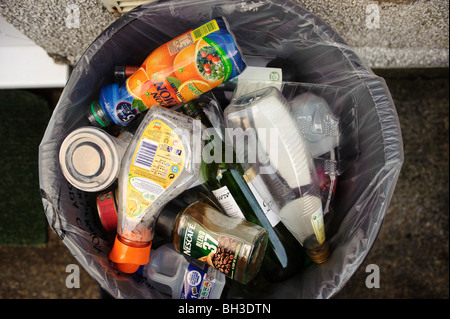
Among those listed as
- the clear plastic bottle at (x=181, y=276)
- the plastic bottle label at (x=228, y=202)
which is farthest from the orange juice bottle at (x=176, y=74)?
the clear plastic bottle at (x=181, y=276)

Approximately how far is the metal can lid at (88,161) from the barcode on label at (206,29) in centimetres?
26

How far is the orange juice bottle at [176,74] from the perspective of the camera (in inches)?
28.1

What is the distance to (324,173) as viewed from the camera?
83 cm

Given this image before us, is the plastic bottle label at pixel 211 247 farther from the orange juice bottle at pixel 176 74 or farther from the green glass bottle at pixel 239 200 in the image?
the orange juice bottle at pixel 176 74

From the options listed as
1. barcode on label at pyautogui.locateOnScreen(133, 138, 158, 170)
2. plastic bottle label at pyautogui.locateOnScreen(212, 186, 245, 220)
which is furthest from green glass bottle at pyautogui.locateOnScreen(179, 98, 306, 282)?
barcode on label at pyautogui.locateOnScreen(133, 138, 158, 170)

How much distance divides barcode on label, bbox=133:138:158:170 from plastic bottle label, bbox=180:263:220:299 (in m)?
0.24

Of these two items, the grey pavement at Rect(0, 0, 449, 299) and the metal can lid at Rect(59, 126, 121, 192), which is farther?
the grey pavement at Rect(0, 0, 449, 299)

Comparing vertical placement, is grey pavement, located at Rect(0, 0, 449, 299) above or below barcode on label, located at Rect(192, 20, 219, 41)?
below

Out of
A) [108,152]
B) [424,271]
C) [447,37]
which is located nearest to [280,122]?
[108,152]

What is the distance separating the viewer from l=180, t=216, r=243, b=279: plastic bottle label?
74cm

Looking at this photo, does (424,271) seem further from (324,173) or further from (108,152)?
(108,152)

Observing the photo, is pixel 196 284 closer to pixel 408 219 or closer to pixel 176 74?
pixel 176 74

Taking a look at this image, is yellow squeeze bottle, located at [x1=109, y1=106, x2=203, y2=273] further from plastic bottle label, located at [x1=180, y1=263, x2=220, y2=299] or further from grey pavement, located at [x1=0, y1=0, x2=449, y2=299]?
grey pavement, located at [x1=0, y1=0, x2=449, y2=299]

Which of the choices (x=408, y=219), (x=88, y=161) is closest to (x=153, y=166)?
(x=88, y=161)
